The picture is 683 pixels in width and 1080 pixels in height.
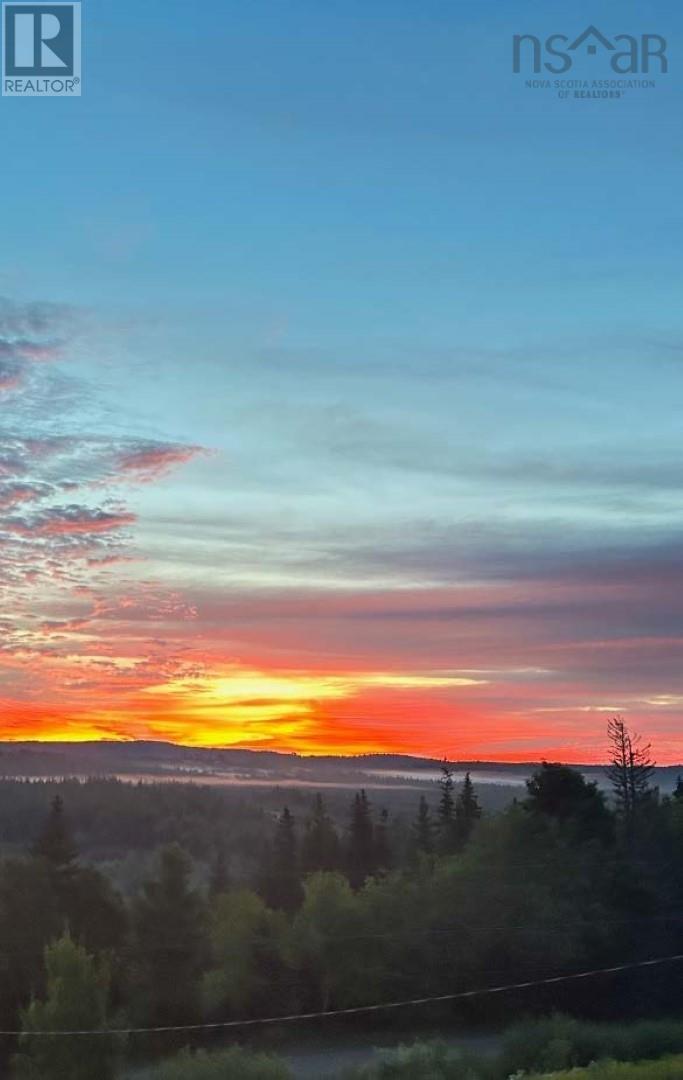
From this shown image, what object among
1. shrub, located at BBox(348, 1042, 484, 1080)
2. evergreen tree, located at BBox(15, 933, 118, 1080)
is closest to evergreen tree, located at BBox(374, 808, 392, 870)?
evergreen tree, located at BBox(15, 933, 118, 1080)

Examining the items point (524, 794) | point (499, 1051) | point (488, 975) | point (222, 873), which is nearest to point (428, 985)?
point (488, 975)

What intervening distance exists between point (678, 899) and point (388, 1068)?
44.4 feet

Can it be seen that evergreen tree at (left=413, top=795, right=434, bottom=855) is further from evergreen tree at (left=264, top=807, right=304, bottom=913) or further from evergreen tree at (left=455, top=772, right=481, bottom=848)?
evergreen tree at (left=264, top=807, right=304, bottom=913)

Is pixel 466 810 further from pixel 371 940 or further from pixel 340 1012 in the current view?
pixel 340 1012

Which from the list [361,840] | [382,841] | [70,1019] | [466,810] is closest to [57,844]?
[70,1019]

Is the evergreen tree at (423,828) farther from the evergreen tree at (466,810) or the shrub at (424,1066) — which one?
the shrub at (424,1066)

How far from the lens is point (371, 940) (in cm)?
2941

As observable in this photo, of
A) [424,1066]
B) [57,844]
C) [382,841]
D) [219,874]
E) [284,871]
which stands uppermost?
[57,844]

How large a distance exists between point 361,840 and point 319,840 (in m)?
1.67

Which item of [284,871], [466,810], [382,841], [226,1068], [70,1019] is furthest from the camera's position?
[382,841]

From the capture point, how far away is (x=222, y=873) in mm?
38750

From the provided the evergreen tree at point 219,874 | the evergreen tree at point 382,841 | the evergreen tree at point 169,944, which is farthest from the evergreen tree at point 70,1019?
the evergreen tree at point 382,841

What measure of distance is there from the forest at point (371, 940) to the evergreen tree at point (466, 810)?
7.27 ft

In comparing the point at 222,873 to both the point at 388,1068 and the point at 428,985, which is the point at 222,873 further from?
the point at 388,1068
